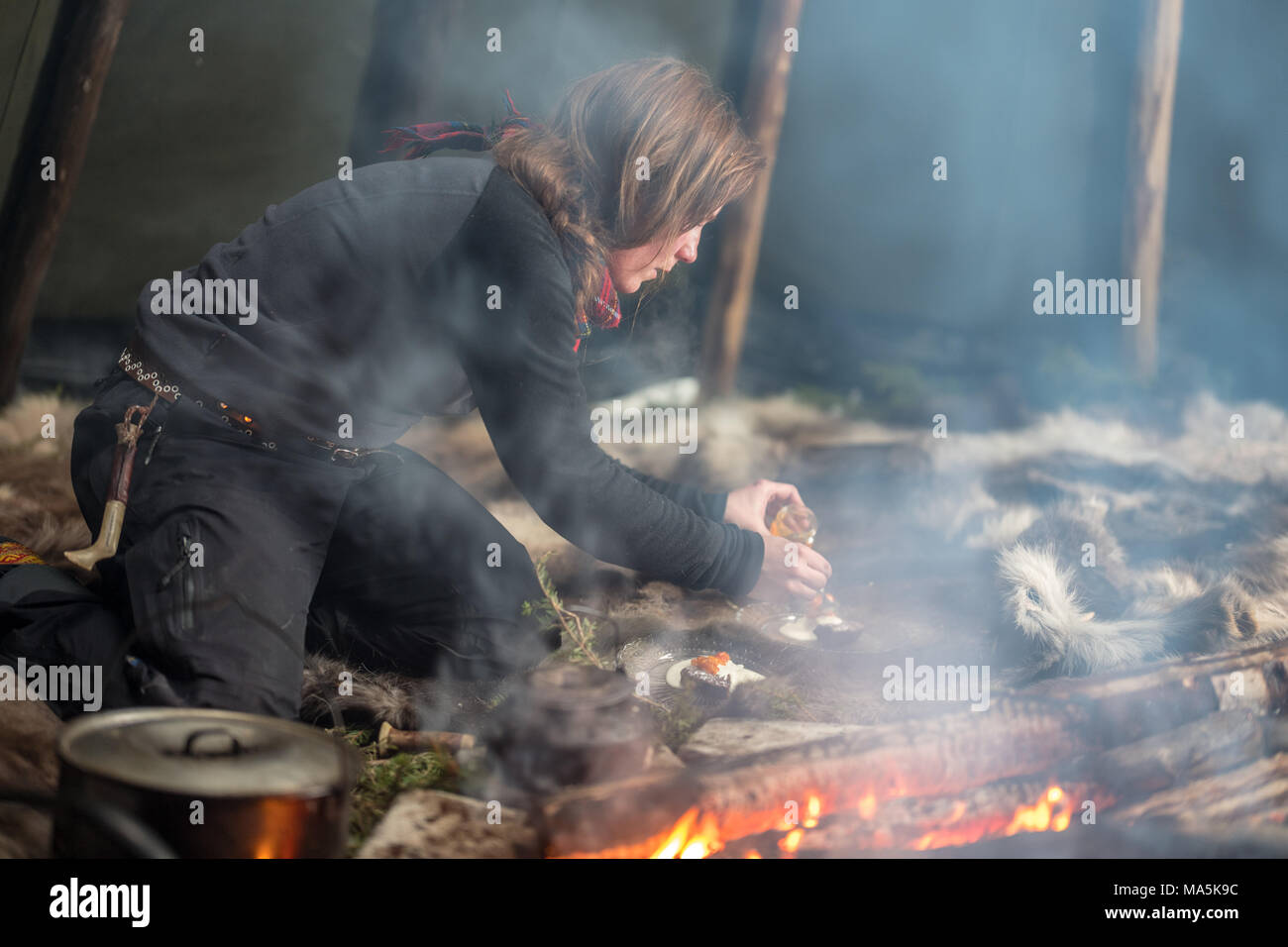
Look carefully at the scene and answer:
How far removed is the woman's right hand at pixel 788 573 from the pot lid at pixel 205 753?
119 centimetres

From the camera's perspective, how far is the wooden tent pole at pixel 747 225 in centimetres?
493

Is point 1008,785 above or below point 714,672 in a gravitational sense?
below

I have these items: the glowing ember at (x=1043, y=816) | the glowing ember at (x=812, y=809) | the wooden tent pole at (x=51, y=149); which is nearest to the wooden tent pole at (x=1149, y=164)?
the glowing ember at (x=1043, y=816)

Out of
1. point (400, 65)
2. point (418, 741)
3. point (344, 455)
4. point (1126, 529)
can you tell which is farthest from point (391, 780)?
point (400, 65)

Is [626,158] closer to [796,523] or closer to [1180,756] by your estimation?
[796,523]

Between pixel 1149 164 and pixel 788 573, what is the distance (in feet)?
12.9

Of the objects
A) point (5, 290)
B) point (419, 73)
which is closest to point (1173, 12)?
point (419, 73)

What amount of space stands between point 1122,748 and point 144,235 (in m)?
4.28

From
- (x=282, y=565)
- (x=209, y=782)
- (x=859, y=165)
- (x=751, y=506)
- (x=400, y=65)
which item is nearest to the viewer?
(x=209, y=782)

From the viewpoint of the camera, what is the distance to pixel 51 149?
391cm

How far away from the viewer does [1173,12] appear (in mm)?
4902

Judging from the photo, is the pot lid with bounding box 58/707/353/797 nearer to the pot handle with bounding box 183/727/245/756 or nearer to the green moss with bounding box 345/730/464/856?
the pot handle with bounding box 183/727/245/756

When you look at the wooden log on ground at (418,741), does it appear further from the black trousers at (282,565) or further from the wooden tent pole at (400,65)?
the wooden tent pole at (400,65)
